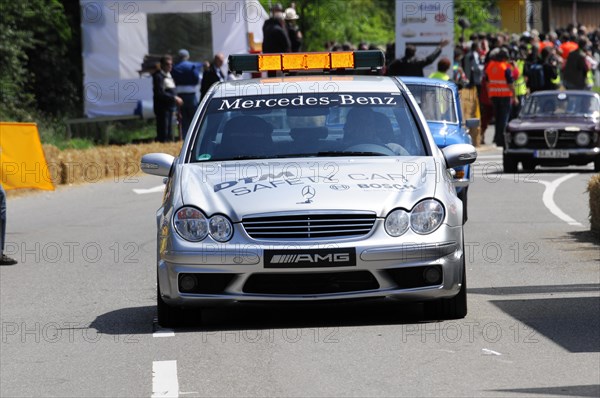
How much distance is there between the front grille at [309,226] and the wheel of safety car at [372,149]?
1113 mm

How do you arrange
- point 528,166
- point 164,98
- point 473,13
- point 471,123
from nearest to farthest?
point 471,123, point 528,166, point 164,98, point 473,13

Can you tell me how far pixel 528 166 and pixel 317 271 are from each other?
17178 millimetres

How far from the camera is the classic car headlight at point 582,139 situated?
971 inches

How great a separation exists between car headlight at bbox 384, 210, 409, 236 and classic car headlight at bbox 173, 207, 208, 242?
1.12 m

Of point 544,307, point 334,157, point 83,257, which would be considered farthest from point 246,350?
point 83,257

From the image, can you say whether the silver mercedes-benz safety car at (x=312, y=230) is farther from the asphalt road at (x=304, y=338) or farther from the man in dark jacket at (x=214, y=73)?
the man in dark jacket at (x=214, y=73)

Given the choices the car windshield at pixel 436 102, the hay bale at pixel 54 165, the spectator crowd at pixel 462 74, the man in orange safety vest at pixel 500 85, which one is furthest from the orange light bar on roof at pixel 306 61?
the man in orange safety vest at pixel 500 85

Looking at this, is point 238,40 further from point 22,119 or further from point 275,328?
point 275,328

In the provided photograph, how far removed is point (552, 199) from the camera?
2012cm

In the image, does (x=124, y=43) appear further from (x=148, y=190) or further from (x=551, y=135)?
(x=551, y=135)

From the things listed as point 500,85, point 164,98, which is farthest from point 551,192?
point 164,98

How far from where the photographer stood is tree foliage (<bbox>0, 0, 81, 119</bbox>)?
30422mm

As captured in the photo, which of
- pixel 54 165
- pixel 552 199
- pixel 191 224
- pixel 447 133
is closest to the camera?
pixel 191 224

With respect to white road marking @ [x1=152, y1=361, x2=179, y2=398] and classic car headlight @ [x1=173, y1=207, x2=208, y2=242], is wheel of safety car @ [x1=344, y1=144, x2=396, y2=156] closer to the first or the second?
classic car headlight @ [x1=173, y1=207, x2=208, y2=242]
